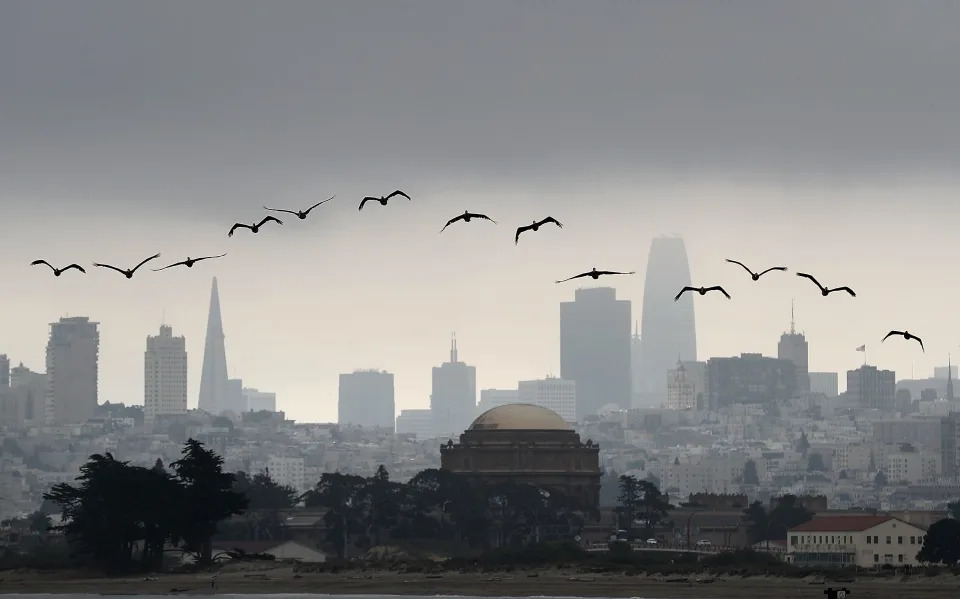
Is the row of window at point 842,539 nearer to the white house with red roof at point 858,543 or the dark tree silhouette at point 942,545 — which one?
the white house with red roof at point 858,543

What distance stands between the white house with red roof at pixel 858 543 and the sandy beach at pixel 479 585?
95.9 ft

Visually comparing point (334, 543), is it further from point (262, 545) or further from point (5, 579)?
point (5, 579)

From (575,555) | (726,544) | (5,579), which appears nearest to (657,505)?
(726,544)

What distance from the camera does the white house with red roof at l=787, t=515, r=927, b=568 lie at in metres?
150

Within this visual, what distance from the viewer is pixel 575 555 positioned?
13438 cm

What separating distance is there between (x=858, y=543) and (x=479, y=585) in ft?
153

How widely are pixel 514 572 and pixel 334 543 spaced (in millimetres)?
37914

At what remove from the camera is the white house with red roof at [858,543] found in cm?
15038

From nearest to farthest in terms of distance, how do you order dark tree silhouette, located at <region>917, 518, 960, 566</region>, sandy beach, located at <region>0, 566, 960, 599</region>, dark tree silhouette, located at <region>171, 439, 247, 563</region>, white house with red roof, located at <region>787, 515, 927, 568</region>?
1. sandy beach, located at <region>0, 566, 960, 599</region>
2. dark tree silhouette, located at <region>171, 439, 247, 563</region>
3. dark tree silhouette, located at <region>917, 518, 960, 566</region>
4. white house with red roof, located at <region>787, 515, 927, 568</region>

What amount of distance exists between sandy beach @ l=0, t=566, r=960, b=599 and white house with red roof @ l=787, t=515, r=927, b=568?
95.9 feet

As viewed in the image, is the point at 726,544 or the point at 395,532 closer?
the point at 395,532

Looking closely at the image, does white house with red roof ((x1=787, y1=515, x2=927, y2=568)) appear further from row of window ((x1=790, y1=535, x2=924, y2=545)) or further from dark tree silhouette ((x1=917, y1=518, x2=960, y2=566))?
dark tree silhouette ((x1=917, y1=518, x2=960, y2=566))

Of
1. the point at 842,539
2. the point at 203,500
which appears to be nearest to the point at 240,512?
the point at 203,500

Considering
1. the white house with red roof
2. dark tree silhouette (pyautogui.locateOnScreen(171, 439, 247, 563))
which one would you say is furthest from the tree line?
the white house with red roof
